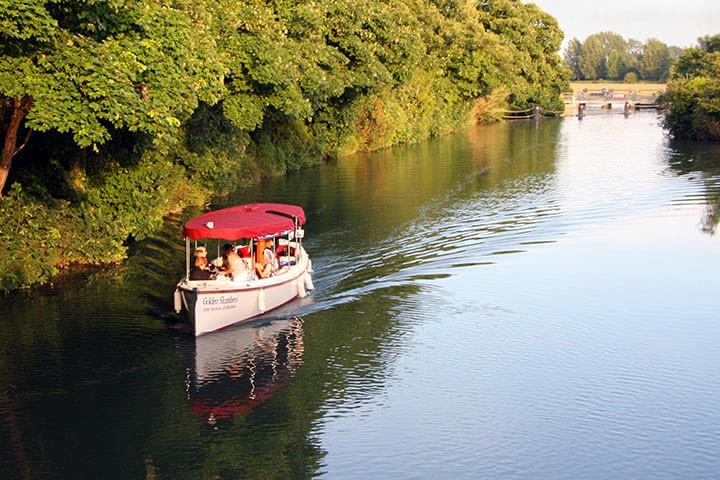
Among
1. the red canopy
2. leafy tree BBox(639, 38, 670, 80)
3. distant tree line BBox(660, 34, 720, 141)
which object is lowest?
the red canopy

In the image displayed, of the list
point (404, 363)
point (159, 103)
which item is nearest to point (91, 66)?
point (159, 103)

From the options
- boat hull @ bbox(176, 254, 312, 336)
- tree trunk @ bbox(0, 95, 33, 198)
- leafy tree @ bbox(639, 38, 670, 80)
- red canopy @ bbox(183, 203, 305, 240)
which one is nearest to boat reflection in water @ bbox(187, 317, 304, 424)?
boat hull @ bbox(176, 254, 312, 336)

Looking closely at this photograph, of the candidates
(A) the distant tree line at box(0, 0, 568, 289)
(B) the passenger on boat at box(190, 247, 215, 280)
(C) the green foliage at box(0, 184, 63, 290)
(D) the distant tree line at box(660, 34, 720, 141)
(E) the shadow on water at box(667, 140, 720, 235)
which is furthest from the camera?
(D) the distant tree line at box(660, 34, 720, 141)

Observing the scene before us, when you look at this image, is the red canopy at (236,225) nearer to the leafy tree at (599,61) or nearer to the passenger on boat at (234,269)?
the passenger on boat at (234,269)

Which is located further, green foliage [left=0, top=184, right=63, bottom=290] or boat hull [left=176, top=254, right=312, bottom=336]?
green foliage [left=0, top=184, right=63, bottom=290]

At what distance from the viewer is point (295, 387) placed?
17172mm

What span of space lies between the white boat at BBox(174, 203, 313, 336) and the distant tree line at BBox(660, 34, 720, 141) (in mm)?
44095

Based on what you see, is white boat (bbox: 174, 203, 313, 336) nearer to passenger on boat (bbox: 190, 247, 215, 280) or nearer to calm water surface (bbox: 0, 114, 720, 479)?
passenger on boat (bbox: 190, 247, 215, 280)

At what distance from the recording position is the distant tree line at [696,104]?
60.1 metres

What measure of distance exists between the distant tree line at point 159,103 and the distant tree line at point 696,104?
19.5 meters

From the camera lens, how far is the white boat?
19562 mm

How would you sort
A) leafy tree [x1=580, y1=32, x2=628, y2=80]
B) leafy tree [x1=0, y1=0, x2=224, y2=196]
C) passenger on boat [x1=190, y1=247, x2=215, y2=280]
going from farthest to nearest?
leafy tree [x1=580, y1=32, x2=628, y2=80] < passenger on boat [x1=190, y1=247, x2=215, y2=280] < leafy tree [x1=0, y1=0, x2=224, y2=196]

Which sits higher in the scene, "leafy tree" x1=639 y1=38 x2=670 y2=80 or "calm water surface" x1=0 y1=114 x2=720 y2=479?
"leafy tree" x1=639 y1=38 x2=670 y2=80

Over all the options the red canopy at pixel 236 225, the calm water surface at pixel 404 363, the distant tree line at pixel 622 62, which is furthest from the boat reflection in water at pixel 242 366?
the distant tree line at pixel 622 62
